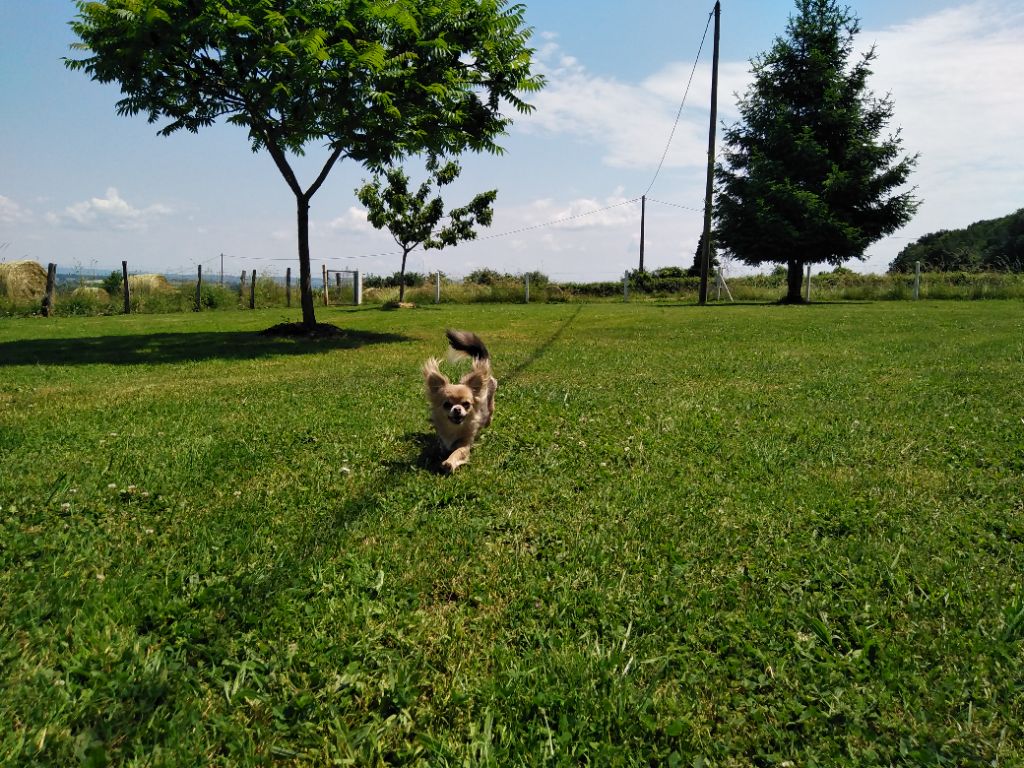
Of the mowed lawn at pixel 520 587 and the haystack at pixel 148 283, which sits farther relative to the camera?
the haystack at pixel 148 283

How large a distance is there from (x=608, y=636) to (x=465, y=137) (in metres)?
13.2

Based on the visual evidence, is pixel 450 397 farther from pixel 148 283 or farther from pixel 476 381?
pixel 148 283

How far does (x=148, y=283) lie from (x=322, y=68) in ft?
Answer: 68.0

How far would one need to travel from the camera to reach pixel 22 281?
2466 centimetres

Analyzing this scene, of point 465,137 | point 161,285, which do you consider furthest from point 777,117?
point 161,285

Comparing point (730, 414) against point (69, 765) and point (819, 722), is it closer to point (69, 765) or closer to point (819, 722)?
point (819, 722)

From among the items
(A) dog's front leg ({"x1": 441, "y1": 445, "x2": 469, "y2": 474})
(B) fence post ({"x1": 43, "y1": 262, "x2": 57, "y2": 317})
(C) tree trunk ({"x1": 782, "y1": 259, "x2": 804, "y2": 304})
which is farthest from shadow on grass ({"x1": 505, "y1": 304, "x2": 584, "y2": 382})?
(B) fence post ({"x1": 43, "y1": 262, "x2": 57, "y2": 317})

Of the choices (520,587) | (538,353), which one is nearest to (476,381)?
(520,587)

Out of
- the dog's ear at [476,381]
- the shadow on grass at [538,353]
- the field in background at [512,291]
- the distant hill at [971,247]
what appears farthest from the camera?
the distant hill at [971,247]

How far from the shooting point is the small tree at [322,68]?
1146 cm

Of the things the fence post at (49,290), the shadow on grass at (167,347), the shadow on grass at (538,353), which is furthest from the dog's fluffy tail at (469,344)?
the fence post at (49,290)

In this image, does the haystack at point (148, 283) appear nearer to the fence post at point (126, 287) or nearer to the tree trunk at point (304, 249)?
the fence post at point (126, 287)

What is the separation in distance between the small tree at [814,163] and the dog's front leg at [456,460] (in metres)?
27.6

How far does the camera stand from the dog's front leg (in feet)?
15.2
